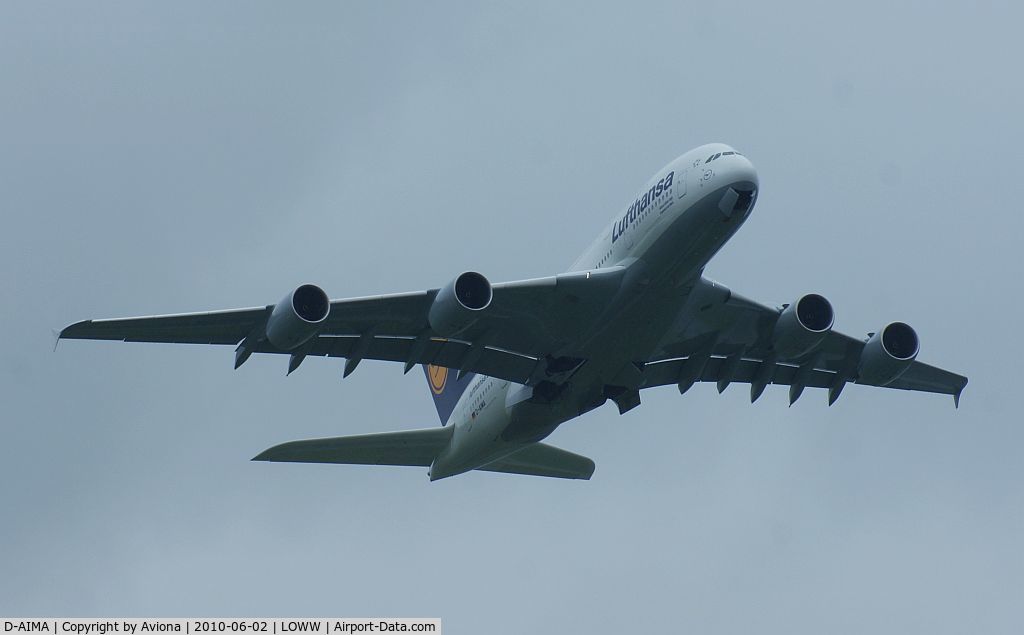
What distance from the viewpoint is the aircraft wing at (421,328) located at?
34.6 m

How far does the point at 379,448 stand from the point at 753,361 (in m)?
10.7

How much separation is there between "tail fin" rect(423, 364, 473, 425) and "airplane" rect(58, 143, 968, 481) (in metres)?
0.16

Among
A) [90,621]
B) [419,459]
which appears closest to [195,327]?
[90,621]

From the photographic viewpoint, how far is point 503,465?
44188 millimetres

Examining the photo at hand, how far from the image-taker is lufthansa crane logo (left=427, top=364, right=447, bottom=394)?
45.2m

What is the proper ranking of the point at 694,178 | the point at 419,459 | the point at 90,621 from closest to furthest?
the point at 90,621
the point at 694,178
the point at 419,459

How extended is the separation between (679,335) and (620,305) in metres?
3.88

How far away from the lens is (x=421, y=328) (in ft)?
120

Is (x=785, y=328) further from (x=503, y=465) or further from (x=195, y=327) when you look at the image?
(x=195, y=327)

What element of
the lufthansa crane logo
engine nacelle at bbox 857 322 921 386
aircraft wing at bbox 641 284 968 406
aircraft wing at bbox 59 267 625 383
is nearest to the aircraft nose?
aircraft wing at bbox 59 267 625 383

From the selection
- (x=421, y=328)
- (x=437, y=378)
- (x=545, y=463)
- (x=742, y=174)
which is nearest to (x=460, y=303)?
(x=421, y=328)

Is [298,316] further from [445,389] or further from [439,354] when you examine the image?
[445,389]

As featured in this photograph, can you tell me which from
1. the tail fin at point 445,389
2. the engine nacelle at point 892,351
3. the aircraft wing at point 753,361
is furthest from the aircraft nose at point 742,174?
the tail fin at point 445,389

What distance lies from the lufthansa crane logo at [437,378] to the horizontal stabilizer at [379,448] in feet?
10.5
